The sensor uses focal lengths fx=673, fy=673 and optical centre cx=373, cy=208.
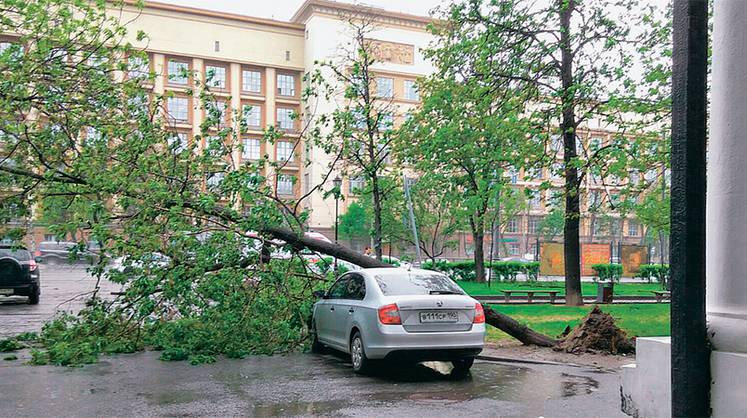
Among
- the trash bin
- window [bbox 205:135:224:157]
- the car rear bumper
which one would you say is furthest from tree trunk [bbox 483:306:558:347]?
the trash bin

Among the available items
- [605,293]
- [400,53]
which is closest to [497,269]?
[605,293]

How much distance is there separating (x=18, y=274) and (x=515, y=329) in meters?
15.2

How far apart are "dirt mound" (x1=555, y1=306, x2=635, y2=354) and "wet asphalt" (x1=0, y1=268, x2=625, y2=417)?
5.12 feet

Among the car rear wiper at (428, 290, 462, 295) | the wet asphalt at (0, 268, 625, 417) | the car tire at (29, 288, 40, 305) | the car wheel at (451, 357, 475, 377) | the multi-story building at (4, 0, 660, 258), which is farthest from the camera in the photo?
the multi-story building at (4, 0, 660, 258)

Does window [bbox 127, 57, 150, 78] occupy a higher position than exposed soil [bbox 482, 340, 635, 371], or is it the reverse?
window [bbox 127, 57, 150, 78]

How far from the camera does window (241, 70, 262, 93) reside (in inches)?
2638

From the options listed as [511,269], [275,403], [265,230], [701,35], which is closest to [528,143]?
[265,230]

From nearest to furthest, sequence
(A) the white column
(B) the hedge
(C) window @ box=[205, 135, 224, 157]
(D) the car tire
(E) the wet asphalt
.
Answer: (A) the white column → (E) the wet asphalt → (C) window @ box=[205, 135, 224, 157] → (D) the car tire → (B) the hedge

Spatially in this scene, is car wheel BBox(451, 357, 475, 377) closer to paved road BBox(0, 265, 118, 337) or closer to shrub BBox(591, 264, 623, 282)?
paved road BBox(0, 265, 118, 337)

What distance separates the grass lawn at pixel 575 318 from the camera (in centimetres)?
1541

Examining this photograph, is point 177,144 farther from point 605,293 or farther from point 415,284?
point 605,293

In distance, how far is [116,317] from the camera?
1230 cm

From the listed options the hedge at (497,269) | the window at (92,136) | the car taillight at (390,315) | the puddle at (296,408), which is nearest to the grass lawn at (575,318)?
the car taillight at (390,315)

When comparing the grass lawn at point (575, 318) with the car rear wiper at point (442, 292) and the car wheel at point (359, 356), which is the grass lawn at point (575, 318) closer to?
the car rear wiper at point (442, 292)
